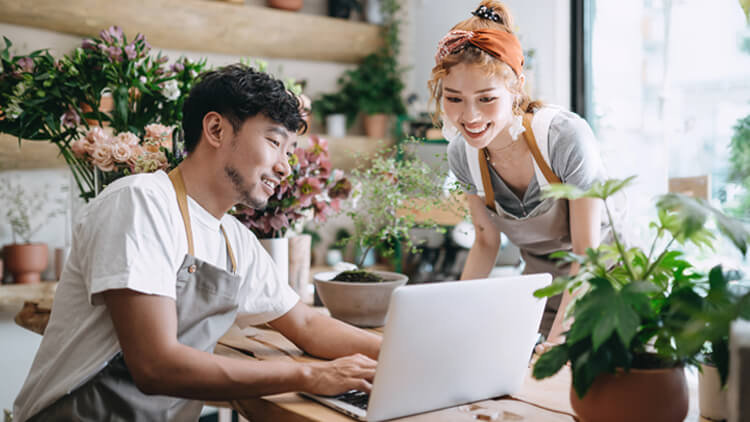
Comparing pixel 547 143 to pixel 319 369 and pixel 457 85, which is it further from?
pixel 319 369

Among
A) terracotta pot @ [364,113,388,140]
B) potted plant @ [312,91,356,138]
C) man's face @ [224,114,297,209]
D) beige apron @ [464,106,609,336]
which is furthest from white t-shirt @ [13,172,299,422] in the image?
terracotta pot @ [364,113,388,140]

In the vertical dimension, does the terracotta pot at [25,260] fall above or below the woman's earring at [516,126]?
below

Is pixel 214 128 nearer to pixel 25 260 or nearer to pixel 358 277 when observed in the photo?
pixel 358 277

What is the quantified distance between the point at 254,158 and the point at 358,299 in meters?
0.47

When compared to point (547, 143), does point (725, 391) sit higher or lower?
lower

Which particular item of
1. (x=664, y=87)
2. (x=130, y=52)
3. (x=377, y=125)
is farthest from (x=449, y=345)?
(x=377, y=125)

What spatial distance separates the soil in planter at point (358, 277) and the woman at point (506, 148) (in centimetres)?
28

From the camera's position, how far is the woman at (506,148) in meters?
1.44

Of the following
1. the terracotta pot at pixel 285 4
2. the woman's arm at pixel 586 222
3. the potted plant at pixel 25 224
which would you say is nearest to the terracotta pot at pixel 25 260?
the potted plant at pixel 25 224

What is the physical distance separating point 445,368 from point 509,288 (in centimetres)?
16

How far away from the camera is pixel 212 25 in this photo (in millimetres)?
3842

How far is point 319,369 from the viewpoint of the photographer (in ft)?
3.52

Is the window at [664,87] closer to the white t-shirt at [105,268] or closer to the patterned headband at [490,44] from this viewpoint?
the patterned headband at [490,44]

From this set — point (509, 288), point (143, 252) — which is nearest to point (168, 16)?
point (143, 252)
